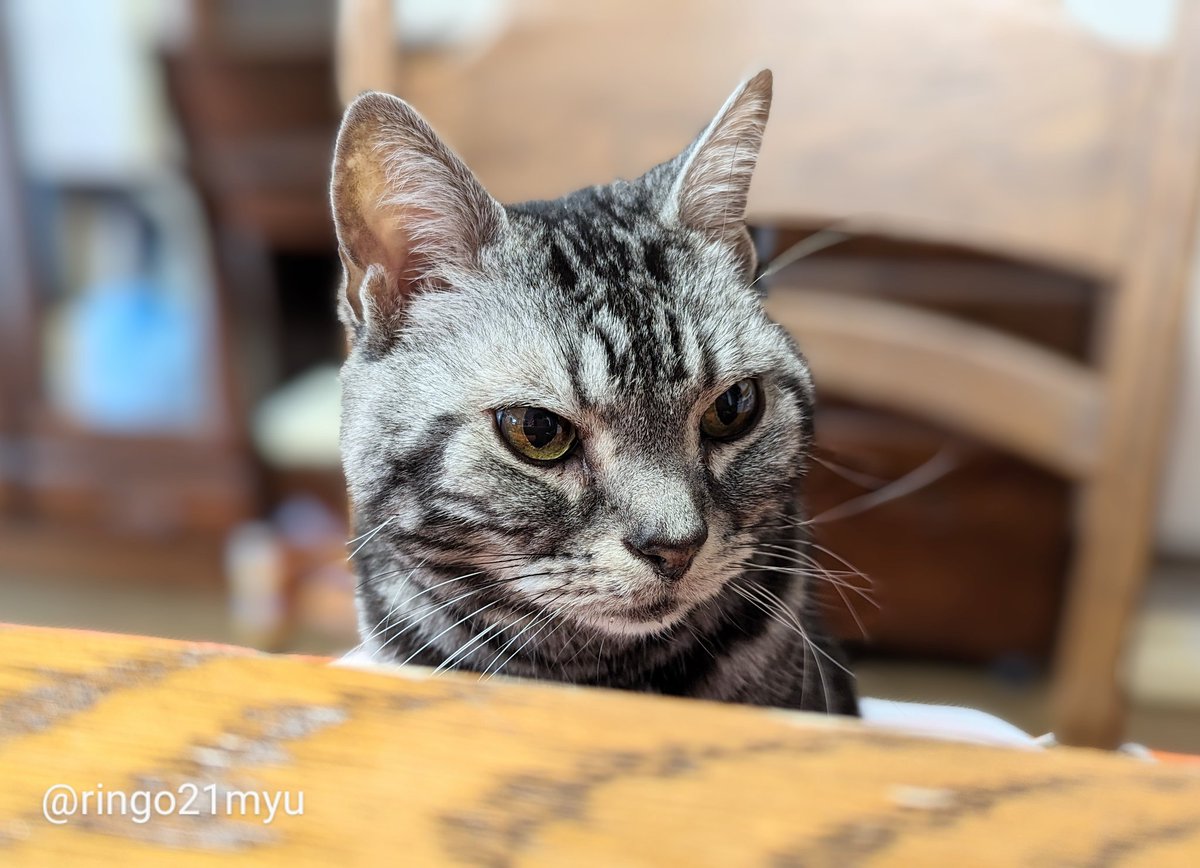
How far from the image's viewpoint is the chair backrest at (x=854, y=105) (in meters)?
0.64

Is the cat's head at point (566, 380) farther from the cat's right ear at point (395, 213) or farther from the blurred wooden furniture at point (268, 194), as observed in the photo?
the blurred wooden furniture at point (268, 194)

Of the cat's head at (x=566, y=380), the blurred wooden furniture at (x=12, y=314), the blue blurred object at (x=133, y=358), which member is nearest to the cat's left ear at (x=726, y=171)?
the cat's head at (x=566, y=380)

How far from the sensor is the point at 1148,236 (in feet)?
2.12

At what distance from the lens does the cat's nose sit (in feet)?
1.15

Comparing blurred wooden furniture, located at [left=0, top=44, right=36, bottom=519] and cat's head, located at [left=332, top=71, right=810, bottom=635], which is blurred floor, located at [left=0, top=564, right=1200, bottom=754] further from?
cat's head, located at [left=332, top=71, right=810, bottom=635]

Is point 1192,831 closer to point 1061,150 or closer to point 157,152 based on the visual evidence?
point 1061,150

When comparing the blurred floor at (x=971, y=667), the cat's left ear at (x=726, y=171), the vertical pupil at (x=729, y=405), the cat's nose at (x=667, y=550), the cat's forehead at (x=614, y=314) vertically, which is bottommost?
the blurred floor at (x=971, y=667)

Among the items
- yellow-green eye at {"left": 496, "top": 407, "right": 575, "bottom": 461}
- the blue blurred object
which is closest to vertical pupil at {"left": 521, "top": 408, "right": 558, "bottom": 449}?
yellow-green eye at {"left": 496, "top": 407, "right": 575, "bottom": 461}

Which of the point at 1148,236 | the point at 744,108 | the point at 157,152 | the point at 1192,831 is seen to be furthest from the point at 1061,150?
the point at 157,152

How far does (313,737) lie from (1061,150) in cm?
64

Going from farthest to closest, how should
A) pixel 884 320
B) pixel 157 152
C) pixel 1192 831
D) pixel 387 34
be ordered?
1. pixel 157 152
2. pixel 884 320
3. pixel 387 34
4. pixel 1192 831

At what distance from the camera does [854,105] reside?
0.66 metres

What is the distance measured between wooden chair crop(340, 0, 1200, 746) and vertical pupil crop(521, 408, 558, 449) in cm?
29

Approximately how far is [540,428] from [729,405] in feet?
0.26
